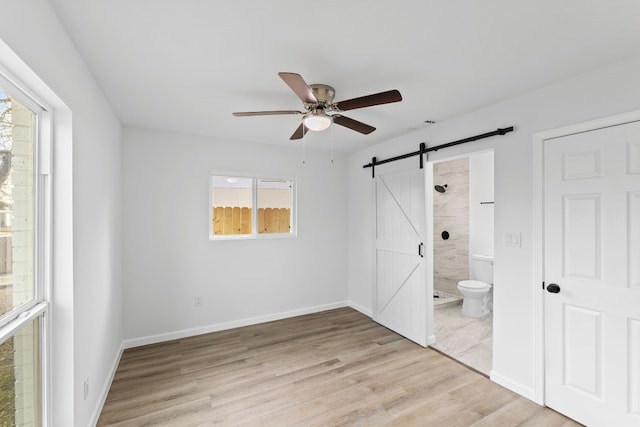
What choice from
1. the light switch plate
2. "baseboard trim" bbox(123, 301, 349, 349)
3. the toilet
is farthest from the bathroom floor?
"baseboard trim" bbox(123, 301, 349, 349)

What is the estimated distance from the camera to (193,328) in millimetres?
3625

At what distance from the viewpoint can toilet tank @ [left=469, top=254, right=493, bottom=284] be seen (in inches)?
178

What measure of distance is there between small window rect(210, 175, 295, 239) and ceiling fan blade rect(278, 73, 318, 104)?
2.29m

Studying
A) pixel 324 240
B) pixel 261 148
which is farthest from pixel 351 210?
pixel 261 148

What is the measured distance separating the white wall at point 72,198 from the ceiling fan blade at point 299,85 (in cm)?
108

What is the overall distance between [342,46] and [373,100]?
386 millimetres

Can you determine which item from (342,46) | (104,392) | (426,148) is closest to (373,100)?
(342,46)

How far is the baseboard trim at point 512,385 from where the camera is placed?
2.37 metres

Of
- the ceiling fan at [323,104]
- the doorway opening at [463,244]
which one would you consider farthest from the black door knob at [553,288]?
the ceiling fan at [323,104]

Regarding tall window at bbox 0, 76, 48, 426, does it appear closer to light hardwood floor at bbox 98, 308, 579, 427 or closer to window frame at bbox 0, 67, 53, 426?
window frame at bbox 0, 67, 53, 426

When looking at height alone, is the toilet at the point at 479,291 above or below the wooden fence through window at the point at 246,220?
below

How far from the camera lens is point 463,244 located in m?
4.96

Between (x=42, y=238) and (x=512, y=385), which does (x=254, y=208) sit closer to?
(x=42, y=238)

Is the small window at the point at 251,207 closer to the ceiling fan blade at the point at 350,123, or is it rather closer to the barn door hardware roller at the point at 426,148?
the barn door hardware roller at the point at 426,148
